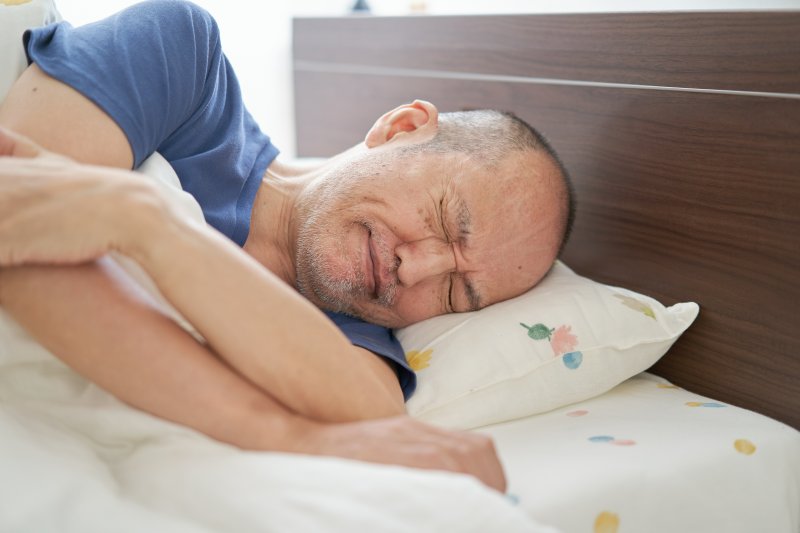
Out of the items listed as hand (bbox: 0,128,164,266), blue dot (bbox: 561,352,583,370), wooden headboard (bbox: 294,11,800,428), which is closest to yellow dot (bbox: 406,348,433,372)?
blue dot (bbox: 561,352,583,370)

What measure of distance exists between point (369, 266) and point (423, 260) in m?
0.10

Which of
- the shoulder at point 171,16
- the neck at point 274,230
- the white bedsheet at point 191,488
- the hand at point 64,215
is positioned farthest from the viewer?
the neck at point 274,230

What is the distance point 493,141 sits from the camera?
4.96ft

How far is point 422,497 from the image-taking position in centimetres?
81

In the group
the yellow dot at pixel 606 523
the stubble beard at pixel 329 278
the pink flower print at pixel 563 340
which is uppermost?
the stubble beard at pixel 329 278

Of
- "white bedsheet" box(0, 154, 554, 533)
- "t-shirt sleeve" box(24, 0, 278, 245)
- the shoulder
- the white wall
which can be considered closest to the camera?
"white bedsheet" box(0, 154, 554, 533)

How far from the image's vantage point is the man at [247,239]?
94 cm

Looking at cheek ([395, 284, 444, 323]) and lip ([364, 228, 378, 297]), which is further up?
lip ([364, 228, 378, 297])

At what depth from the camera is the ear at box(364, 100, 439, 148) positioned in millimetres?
1592

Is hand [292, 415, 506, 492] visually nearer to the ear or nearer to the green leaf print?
the green leaf print

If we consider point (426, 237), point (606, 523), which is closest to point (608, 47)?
point (426, 237)

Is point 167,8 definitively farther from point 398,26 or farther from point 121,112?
point 398,26

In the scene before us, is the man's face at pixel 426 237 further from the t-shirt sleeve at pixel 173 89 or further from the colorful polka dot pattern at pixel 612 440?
the colorful polka dot pattern at pixel 612 440

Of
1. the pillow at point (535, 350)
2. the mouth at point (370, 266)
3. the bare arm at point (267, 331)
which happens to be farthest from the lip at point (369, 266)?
the bare arm at point (267, 331)
